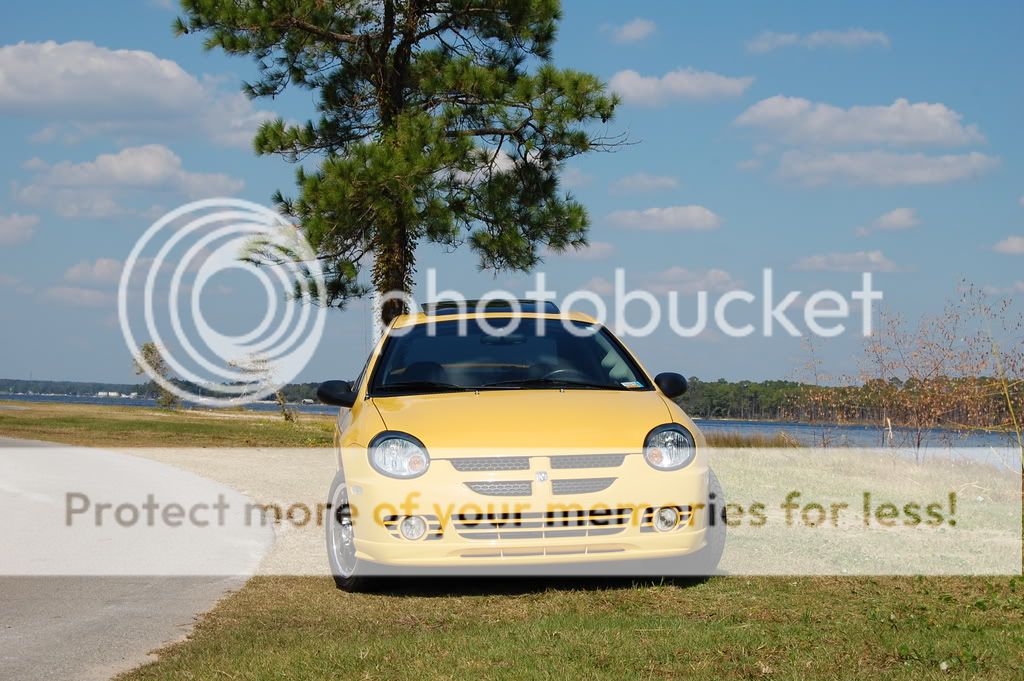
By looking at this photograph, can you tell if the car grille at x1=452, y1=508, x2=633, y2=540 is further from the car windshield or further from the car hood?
the car windshield

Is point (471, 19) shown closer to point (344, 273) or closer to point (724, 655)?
point (344, 273)

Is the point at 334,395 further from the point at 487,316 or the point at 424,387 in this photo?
the point at 487,316

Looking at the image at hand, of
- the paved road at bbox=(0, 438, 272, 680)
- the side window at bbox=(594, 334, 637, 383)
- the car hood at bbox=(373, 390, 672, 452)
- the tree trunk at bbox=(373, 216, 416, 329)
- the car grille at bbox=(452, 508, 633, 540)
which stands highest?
the tree trunk at bbox=(373, 216, 416, 329)

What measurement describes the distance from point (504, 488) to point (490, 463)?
0.55 feet

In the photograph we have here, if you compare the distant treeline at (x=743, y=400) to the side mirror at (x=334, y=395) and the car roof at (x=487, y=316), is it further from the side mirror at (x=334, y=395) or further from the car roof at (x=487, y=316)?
the side mirror at (x=334, y=395)

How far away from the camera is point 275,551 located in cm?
877

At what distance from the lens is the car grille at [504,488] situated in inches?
251

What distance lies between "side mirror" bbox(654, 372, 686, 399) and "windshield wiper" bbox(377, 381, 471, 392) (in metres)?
1.40

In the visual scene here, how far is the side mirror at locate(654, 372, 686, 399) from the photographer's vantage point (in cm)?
785

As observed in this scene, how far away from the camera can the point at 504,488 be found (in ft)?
20.9

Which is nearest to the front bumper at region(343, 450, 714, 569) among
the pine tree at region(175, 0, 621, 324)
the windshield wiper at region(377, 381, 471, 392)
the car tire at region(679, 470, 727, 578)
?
the car tire at region(679, 470, 727, 578)

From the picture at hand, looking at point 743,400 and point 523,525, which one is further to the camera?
point 743,400

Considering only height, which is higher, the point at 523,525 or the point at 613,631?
the point at 523,525

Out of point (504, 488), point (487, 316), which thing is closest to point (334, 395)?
point (487, 316)
